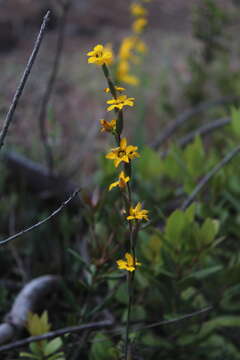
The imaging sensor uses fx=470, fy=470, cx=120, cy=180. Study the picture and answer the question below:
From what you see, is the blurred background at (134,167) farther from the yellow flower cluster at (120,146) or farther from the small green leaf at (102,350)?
the yellow flower cluster at (120,146)

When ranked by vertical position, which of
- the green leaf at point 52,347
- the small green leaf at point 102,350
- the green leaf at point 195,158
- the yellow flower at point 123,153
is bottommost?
the small green leaf at point 102,350

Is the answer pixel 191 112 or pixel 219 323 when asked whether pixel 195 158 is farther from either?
pixel 191 112

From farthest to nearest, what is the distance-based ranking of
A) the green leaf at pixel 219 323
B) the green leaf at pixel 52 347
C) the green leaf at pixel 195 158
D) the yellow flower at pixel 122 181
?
the green leaf at pixel 195 158 < the green leaf at pixel 219 323 < the green leaf at pixel 52 347 < the yellow flower at pixel 122 181

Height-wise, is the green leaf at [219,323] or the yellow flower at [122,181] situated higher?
the yellow flower at [122,181]

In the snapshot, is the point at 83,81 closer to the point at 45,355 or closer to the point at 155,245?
the point at 155,245

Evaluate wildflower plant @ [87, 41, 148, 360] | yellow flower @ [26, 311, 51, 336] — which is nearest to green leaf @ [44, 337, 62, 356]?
yellow flower @ [26, 311, 51, 336]

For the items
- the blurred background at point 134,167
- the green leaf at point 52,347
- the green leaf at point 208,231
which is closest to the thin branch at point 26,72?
the blurred background at point 134,167

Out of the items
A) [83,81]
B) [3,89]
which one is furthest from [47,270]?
[83,81]

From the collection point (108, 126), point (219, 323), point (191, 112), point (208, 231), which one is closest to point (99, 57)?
point (108, 126)

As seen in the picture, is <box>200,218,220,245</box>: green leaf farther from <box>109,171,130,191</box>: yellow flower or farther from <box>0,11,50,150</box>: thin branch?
<box>0,11,50,150</box>: thin branch

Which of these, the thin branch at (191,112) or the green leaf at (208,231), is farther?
the thin branch at (191,112)

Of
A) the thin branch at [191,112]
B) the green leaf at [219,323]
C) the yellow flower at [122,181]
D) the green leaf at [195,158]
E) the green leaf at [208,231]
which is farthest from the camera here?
the thin branch at [191,112]
